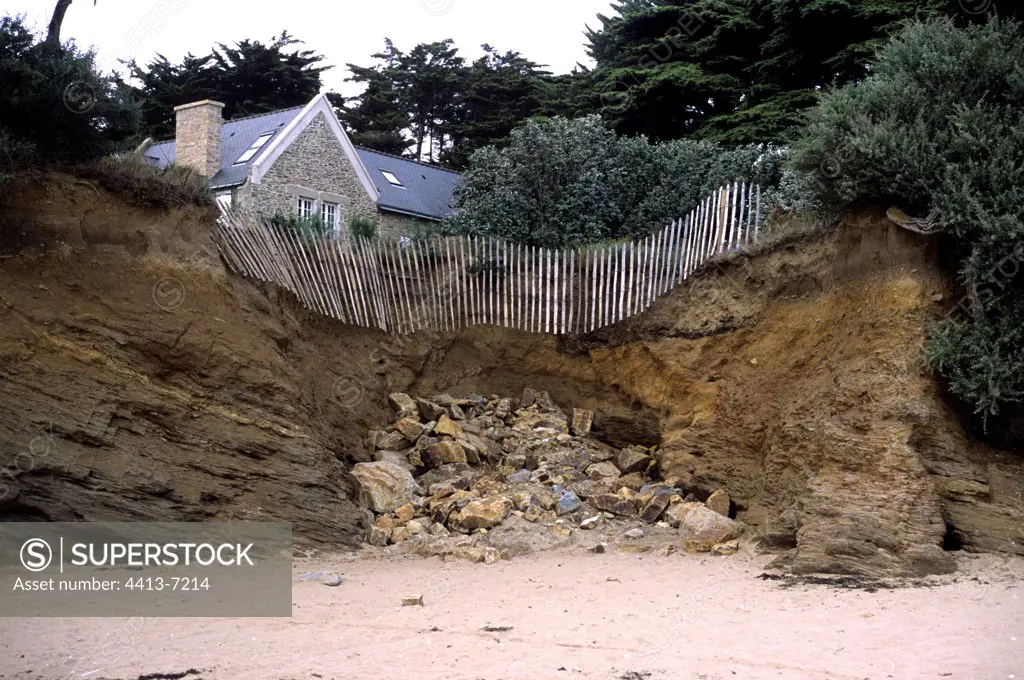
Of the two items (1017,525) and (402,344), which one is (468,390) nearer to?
(402,344)

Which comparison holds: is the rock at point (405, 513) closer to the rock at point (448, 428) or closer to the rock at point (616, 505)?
the rock at point (448, 428)

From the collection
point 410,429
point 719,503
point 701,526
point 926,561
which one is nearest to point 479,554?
point 701,526

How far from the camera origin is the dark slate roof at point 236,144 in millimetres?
23391

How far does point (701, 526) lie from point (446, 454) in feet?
11.8

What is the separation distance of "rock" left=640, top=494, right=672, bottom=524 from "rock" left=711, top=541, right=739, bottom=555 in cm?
110

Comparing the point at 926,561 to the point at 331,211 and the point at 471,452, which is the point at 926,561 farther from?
the point at 331,211

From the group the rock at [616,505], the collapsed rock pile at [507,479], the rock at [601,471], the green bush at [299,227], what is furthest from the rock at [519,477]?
the green bush at [299,227]

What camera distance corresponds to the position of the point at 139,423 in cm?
1129

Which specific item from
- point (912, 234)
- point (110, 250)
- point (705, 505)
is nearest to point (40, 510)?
point (110, 250)

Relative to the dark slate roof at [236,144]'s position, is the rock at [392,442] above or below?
below

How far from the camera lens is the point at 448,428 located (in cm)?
1385

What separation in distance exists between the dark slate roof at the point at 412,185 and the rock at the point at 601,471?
14448 millimetres

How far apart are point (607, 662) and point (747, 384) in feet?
19.5

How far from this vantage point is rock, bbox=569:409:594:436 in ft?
47.4
